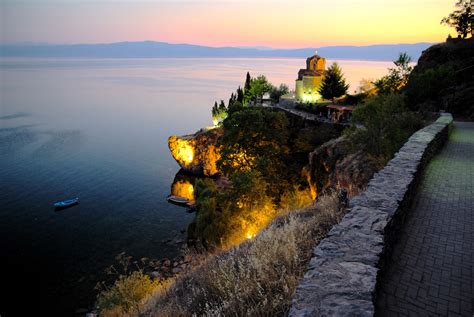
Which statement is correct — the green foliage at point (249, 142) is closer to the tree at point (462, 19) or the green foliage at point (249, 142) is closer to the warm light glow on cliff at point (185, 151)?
the warm light glow on cliff at point (185, 151)

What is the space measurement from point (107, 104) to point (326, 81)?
8418 centimetres

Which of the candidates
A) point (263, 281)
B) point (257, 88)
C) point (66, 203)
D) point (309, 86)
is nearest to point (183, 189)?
point (66, 203)

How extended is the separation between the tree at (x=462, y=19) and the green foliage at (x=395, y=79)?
1293cm

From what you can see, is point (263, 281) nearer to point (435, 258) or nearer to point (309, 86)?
point (435, 258)

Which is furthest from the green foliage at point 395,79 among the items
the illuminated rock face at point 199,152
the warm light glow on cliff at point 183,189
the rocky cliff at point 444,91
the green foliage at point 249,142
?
the warm light glow on cliff at point 183,189

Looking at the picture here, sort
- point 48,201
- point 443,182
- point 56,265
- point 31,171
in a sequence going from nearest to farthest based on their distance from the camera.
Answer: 1. point 443,182
2. point 56,265
3. point 48,201
4. point 31,171

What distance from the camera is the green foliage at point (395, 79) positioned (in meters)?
34.8

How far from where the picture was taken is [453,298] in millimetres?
4512

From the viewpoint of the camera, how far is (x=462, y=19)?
4516 centimetres

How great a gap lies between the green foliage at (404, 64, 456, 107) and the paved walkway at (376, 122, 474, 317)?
74.3 feet

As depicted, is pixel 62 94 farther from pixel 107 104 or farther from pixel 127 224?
pixel 127 224

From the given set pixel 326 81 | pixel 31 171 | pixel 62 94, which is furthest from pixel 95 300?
pixel 62 94

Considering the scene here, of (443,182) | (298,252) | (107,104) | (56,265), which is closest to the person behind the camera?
(298,252)

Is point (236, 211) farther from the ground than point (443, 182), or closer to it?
closer to it
